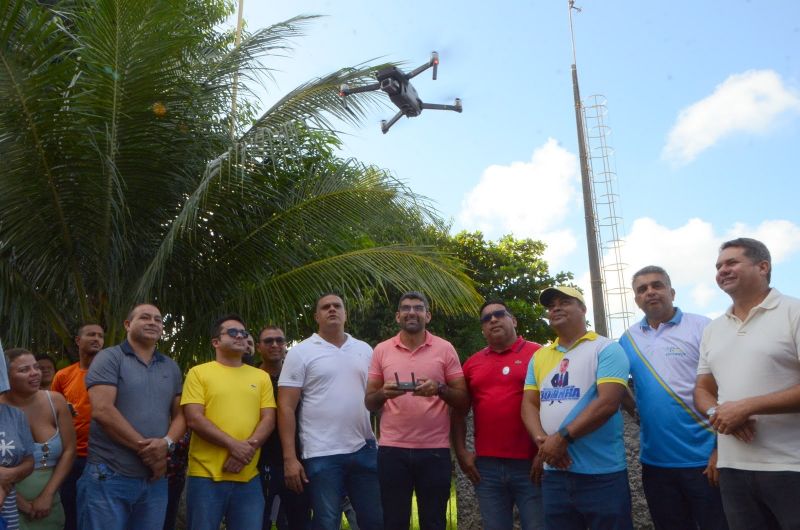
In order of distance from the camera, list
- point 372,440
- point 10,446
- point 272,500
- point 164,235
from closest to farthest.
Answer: point 10,446
point 372,440
point 272,500
point 164,235

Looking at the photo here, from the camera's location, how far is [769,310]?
3521 millimetres

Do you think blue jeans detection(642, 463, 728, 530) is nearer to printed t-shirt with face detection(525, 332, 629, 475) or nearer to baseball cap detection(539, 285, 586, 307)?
printed t-shirt with face detection(525, 332, 629, 475)

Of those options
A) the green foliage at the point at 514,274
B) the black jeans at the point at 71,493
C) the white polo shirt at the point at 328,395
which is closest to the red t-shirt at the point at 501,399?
the white polo shirt at the point at 328,395

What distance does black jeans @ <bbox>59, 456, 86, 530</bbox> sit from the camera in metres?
5.21

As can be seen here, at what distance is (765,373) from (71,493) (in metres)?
4.39

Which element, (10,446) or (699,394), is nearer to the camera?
(699,394)

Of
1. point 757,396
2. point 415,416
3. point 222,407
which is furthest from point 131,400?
point 757,396

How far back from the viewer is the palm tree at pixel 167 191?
670 centimetres

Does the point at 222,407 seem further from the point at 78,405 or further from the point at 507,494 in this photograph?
the point at 507,494

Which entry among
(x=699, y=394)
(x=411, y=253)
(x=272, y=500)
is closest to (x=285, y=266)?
(x=411, y=253)

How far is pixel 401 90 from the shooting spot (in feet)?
27.0

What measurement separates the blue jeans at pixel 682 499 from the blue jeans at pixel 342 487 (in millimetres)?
1676

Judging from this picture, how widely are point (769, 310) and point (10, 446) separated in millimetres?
4030

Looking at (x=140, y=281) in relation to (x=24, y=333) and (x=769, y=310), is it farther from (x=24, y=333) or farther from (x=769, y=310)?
(x=769, y=310)
